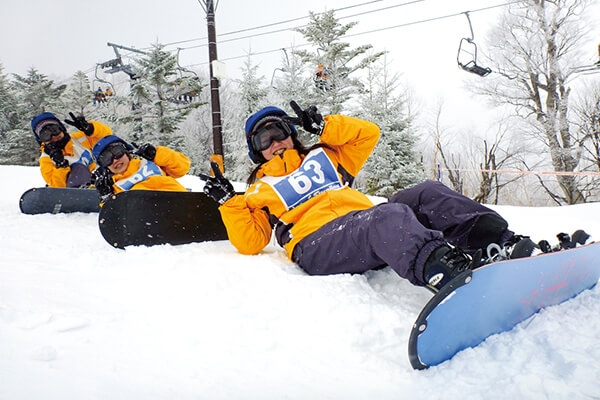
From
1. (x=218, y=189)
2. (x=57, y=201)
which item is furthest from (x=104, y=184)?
(x=218, y=189)

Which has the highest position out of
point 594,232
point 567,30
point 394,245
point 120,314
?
point 567,30

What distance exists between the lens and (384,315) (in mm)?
1408

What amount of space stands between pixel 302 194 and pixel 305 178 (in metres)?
0.11

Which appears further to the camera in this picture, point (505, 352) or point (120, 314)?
point (120, 314)

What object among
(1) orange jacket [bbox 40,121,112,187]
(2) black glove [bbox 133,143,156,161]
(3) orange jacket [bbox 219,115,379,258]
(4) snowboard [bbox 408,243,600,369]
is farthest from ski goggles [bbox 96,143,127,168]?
(4) snowboard [bbox 408,243,600,369]

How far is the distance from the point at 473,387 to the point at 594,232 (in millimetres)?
3832

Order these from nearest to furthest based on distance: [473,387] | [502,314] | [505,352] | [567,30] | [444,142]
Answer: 1. [473,387]
2. [505,352]
3. [502,314]
4. [567,30]
5. [444,142]

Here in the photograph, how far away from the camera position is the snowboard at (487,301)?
1071 millimetres

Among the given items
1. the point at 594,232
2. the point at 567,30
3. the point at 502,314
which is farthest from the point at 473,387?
the point at 567,30

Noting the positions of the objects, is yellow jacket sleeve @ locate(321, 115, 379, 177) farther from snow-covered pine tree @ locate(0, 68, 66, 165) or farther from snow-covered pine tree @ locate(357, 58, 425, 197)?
snow-covered pine tree @ locate(0, 68, 66, 165)

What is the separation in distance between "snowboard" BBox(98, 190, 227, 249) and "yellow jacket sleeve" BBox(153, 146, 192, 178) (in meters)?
1.05

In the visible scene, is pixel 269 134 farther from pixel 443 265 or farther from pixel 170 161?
pixel 170 161

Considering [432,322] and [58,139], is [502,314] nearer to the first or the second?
[432,322]

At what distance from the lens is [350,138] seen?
7.69 feet
